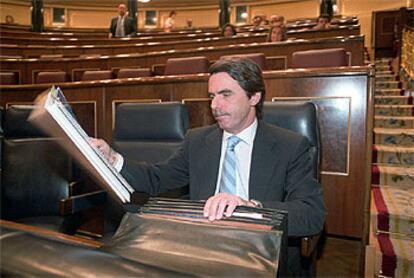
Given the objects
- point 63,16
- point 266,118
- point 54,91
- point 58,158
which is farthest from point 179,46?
point 63,16

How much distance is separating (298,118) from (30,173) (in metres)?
1.32

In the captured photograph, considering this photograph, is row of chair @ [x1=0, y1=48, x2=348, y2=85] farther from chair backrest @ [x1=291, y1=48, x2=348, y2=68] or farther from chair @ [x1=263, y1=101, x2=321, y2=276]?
chair @ [x1=263, y1=101, x2=321, y2=276]

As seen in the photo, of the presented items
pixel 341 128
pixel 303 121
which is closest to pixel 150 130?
pixel 303 121

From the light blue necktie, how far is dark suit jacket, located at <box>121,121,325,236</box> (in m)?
0.03

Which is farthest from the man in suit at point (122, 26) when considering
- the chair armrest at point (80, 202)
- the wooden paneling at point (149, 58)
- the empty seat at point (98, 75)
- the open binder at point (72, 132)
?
the open binder at point (72, 132)

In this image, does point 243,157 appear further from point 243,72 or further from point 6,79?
point 6,79

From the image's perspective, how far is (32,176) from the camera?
1860mm

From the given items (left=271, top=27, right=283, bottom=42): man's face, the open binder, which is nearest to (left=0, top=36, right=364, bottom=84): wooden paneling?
(left=271, top=27, right=283, bottom=42): man's face

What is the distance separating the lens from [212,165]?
1341 mm

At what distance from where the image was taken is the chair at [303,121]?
4.34 ft

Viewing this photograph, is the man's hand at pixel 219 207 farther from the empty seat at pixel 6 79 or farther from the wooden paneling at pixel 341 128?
the empty seat at pixel 6 79

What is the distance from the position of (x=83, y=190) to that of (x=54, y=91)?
111 centimetres

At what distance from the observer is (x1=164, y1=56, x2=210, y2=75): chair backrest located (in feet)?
11.0

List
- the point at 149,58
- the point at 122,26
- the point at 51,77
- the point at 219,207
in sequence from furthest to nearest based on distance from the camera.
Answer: the point at 122,26, the point at 149,58, the point at 51,77, the point at 219,207
